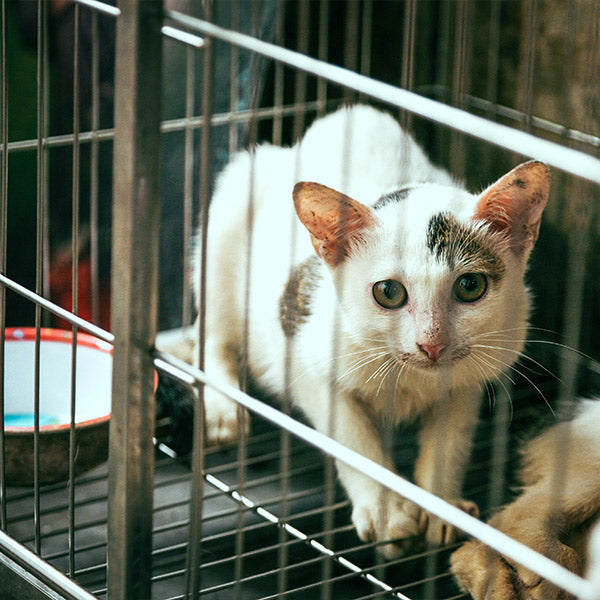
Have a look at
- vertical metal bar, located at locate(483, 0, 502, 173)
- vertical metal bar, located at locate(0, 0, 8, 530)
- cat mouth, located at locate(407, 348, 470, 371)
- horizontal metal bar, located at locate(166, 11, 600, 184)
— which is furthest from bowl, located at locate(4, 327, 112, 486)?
vertical metal bar, located at locate(483, 0, 502, 173)

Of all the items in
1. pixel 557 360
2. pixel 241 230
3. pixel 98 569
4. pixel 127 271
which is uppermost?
pixel 127 271

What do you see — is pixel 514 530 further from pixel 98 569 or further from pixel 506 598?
pixel 98 569

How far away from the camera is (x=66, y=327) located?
2.22 m

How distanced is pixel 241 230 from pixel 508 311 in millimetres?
601

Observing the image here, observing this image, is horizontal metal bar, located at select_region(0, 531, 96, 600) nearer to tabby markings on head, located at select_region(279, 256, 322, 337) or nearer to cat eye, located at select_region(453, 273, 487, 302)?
tabby markings on head, located at select_region(279, 256, 322, 337)

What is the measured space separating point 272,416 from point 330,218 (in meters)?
0.35

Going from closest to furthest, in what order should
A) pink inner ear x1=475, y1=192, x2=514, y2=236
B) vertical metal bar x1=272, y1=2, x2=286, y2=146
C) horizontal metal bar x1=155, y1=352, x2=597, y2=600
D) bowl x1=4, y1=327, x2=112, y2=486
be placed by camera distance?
horizontal metal bar x1=155, y1=352, x2=597, y2=600 < pink inner ear x1=475, y1=192, x2=514, y2=236 < bowl x1=4, y1=327, x2=112, y2=486 < vertical metal bar x1=272, y1=2, x2=286, y2=146

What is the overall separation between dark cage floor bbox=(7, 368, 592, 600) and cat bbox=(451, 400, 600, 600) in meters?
0.07

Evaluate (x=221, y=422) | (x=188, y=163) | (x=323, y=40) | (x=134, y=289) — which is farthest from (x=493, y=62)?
(x=134, y=289)

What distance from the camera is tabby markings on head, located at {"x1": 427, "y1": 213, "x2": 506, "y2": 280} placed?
1234 mm

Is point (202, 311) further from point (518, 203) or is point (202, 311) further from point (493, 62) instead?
point (493, 62)

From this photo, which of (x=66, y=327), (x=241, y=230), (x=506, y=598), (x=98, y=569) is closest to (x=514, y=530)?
(x=506, y=598)

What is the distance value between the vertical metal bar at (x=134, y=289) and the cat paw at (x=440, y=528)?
47cm

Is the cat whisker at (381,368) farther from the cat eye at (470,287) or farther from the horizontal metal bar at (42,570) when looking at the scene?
the horizontal metal bar at (42,570)
